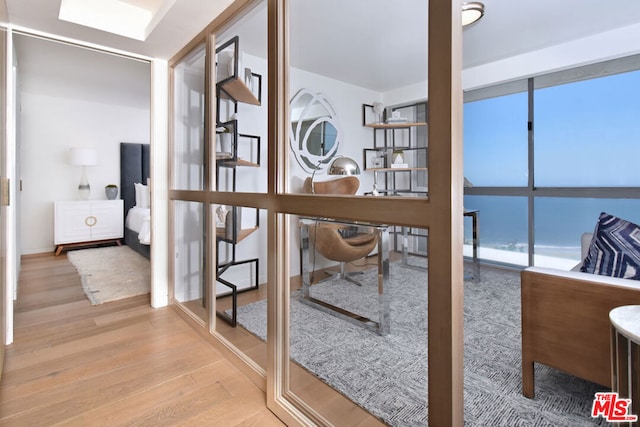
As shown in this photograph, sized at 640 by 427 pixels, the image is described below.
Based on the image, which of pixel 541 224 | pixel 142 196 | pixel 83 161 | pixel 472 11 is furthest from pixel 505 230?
pixel 83 161

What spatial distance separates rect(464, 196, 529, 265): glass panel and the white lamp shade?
5.40 meters

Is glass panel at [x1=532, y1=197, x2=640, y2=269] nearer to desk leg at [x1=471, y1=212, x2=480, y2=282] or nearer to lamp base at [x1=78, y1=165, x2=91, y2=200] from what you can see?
desk leg at [x1=471, y1=212, x2=480, y2=282]

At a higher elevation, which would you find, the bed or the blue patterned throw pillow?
the bed

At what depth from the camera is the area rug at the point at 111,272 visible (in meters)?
3.05

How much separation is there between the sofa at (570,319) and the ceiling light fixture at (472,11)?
1.77 m

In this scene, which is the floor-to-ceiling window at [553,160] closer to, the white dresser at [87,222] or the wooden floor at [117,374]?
the wooden floor at [117,374]

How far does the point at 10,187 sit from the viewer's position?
7.25 ft

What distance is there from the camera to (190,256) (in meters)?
2.52

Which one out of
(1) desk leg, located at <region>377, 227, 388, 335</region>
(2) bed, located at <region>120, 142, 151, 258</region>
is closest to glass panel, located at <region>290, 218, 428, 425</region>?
(1) desk leg, located at <region>377, 227, 388, 335</region>

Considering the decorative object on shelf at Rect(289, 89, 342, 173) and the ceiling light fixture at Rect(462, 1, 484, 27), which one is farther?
the ceiling light fixture at Rect(462, 1, 484, 27)

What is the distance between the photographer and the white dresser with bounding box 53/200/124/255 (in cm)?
473

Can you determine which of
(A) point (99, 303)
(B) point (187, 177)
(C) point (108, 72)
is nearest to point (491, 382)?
(B) point (187, 177)

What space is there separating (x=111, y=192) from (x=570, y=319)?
19.8ft

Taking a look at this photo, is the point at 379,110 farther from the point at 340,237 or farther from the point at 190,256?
the point at 190,256
